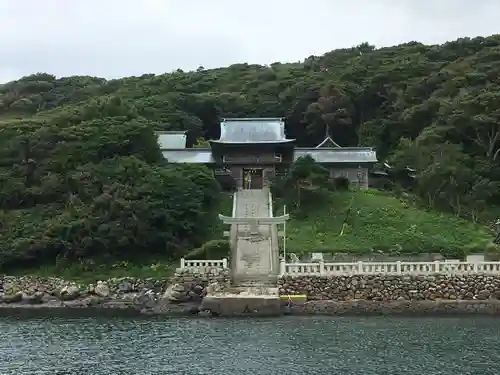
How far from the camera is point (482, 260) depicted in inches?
1168

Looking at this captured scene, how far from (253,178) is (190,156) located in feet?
14.9

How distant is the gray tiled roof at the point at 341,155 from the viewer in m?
44.2

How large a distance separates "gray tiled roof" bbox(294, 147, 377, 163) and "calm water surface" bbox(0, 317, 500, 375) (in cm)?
2001

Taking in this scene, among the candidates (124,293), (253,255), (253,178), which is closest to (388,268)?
(253,255)

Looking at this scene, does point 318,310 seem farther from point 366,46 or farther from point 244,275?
point 366,46

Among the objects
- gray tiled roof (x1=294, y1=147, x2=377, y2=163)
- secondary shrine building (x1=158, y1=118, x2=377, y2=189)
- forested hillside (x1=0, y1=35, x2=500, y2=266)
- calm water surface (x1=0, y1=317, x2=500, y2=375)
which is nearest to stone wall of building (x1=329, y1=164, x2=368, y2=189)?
secondary shrine building (x1=158, y1=118, x2=377, y2=189)

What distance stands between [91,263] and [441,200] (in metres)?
19.6

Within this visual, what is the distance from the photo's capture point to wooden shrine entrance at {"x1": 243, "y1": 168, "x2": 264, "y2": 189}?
4456cm

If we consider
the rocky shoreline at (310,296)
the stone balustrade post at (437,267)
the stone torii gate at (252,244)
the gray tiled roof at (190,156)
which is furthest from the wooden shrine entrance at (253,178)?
the stone balustrade post at (437,267)

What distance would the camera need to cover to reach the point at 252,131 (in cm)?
4828

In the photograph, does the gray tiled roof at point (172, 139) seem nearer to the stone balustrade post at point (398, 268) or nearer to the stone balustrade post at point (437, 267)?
the stone balustrade post at point (398, 268)

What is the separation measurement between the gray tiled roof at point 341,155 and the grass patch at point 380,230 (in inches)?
203

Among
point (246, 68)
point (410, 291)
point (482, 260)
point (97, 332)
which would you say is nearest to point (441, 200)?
point (482, 260)

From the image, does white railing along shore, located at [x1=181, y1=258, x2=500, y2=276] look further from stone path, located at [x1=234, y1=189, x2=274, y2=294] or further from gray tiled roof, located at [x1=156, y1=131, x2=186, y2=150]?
gray tiled roof, located at [x1=156, y1=131, x2=186, y2=150]
